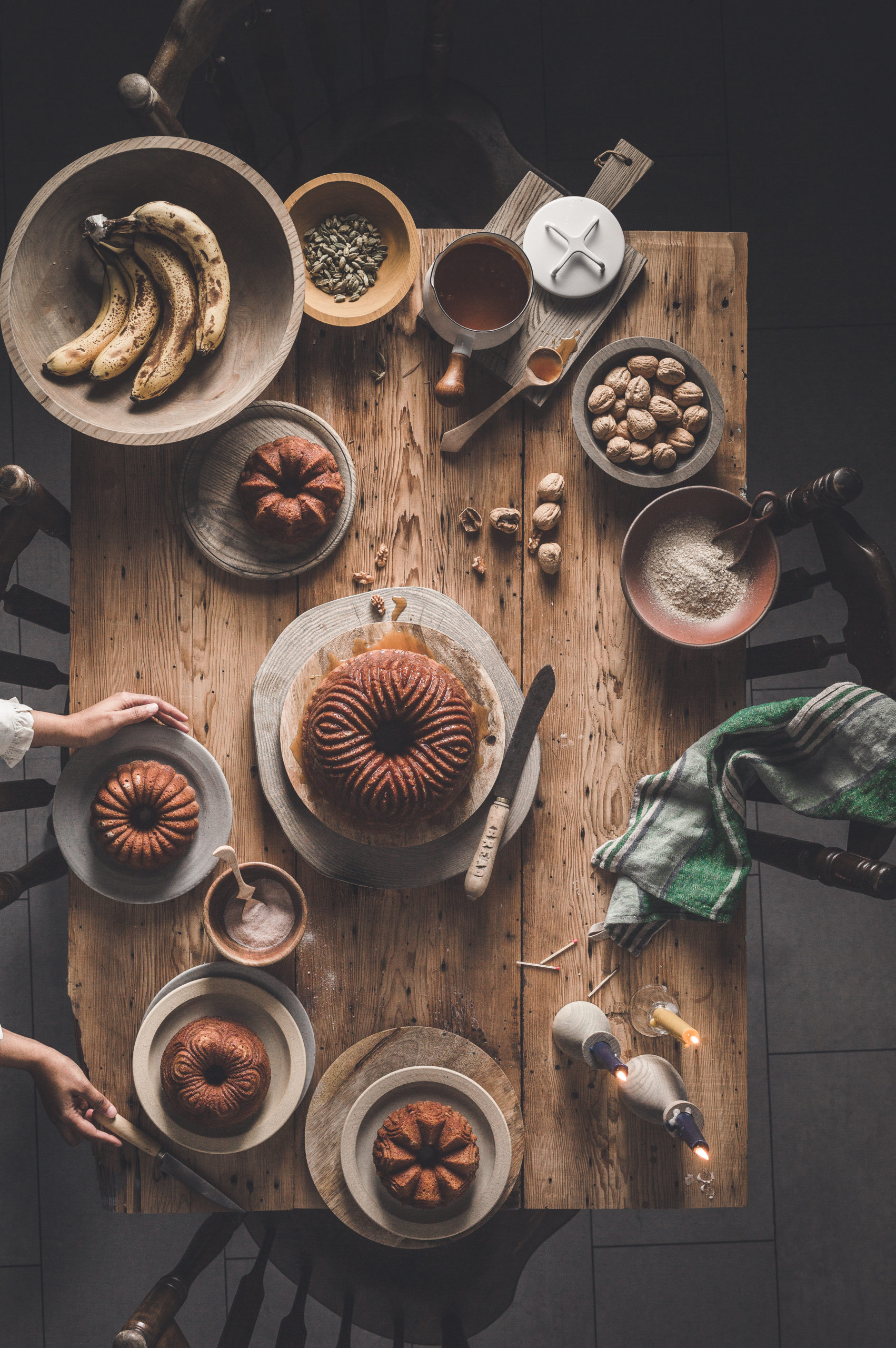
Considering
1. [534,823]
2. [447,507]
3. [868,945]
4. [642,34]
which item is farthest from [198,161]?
[868,945]

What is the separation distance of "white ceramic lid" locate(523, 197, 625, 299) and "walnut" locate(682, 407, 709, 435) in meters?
0.45

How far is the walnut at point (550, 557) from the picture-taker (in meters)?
2.62

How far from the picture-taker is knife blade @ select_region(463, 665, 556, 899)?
8.07 feet

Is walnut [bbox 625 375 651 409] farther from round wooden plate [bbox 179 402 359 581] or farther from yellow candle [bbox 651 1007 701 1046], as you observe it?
yellow candle [bbox 651 1007 701 1046]

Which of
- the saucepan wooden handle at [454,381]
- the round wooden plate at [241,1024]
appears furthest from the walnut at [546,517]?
the round wooden plate at [241,1024]

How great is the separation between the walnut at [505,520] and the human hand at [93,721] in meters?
1.07

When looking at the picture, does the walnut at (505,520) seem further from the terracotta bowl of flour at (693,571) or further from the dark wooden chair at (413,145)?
the dark wooden chair at (413,145)

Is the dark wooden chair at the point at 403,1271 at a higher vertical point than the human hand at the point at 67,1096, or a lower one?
lower

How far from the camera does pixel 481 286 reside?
2.58 m

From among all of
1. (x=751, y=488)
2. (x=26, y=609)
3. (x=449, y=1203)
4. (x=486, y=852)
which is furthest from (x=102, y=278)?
(x=449, y=1203)

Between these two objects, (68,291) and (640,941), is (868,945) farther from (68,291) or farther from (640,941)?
(68,291)

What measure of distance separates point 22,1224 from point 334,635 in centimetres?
281

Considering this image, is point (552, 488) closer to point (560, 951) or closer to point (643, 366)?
point (643, 366)

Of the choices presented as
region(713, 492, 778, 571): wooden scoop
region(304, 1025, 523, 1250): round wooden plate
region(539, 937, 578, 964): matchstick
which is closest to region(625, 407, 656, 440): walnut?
region(713, 492, 778, 571): wooden scoop
